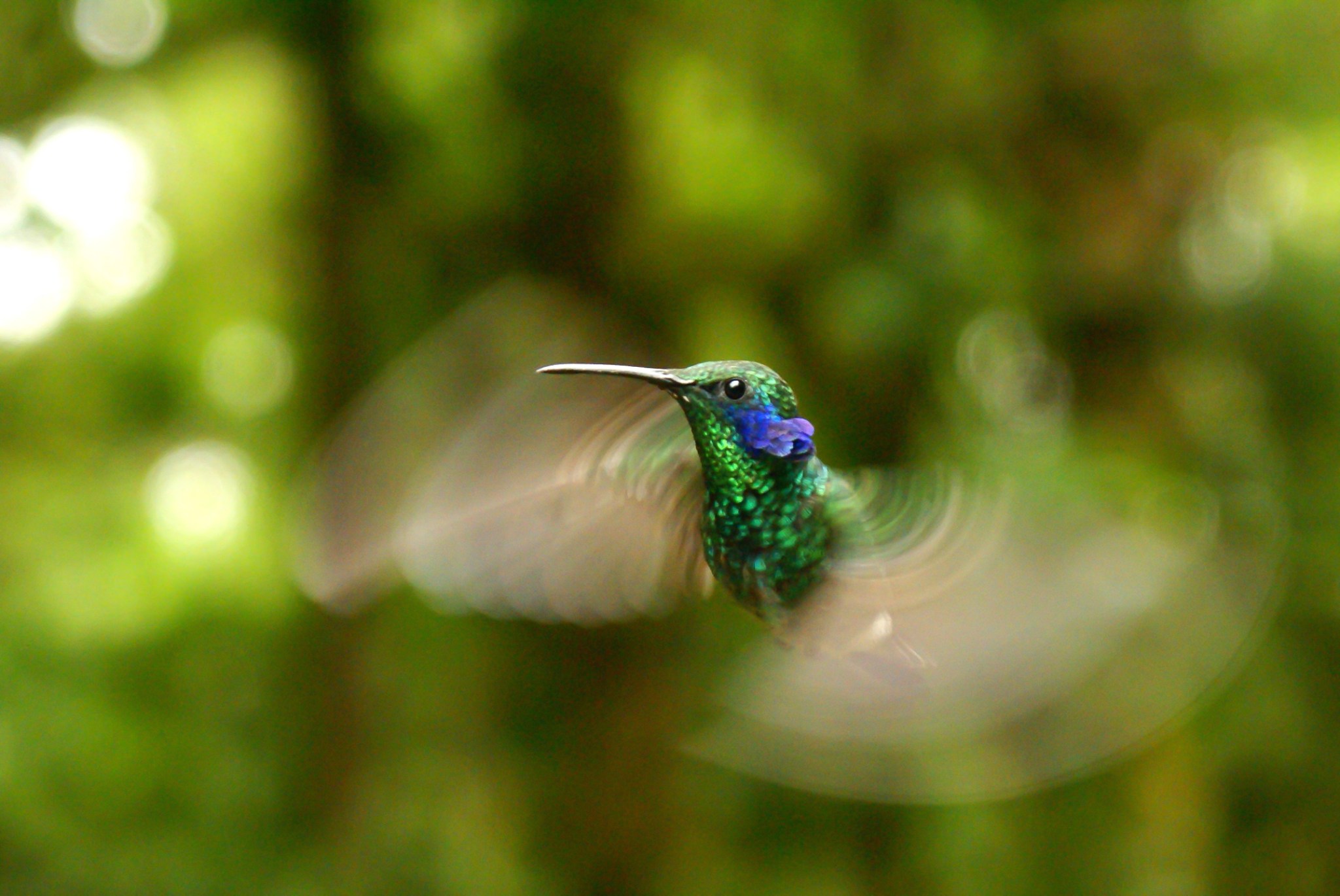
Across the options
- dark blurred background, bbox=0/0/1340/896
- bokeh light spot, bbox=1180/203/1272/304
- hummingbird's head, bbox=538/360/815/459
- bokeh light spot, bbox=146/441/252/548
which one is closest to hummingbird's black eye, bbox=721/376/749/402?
hummingbird's head, bbox=538/360/815/459

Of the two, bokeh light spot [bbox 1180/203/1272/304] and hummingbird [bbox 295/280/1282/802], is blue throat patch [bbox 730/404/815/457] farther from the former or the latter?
bokeh light spot [bbox 1180/203/1272/304]

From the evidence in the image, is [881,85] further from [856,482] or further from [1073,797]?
[856,482]

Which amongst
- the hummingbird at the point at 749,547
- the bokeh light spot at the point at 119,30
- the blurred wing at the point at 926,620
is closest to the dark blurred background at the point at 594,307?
the bokeh light spot at the point at 119,30

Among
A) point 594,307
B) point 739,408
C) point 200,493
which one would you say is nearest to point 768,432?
point 739,408

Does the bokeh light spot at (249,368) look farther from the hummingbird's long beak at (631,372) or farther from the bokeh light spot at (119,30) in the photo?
the hummingbird's long beak at (631,372)

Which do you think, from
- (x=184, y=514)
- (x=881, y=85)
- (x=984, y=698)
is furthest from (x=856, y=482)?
(x=184, y=514)

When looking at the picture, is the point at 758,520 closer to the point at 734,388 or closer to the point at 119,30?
Result: the point at 734,388
